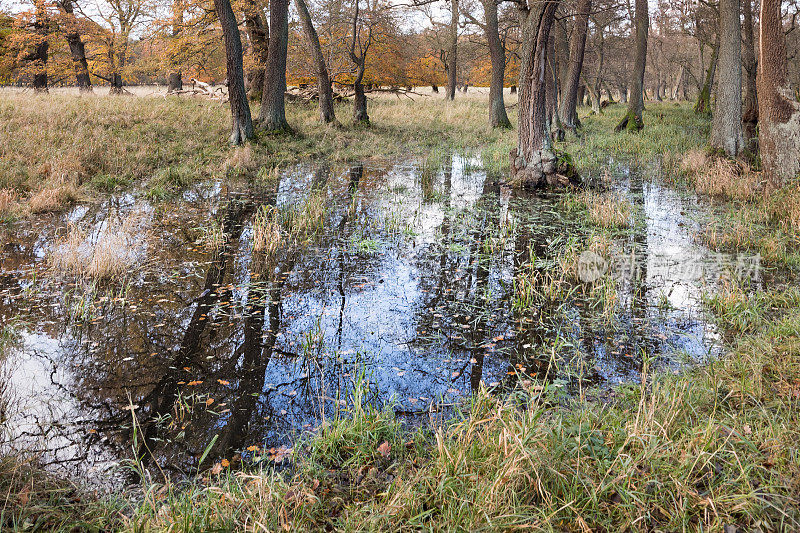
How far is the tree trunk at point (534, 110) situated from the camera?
435 inches

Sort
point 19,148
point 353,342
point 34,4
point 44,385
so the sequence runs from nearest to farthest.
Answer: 1. point 44,385
2. point 353,342
3. point 19,148
4. point 34,4

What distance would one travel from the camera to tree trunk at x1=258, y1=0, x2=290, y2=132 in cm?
1616

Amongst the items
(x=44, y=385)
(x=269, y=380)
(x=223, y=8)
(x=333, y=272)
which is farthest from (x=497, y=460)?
(x=223, y=8)

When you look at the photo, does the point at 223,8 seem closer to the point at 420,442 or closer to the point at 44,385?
the point at 44,385

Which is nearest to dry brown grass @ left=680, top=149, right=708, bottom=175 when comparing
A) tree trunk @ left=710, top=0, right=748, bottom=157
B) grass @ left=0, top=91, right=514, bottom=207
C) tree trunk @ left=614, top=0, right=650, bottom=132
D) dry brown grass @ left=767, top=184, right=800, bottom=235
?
tree trunk @ left=710, top=0, right=748, bottom=157

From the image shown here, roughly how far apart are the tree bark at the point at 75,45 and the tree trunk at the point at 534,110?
2136cm

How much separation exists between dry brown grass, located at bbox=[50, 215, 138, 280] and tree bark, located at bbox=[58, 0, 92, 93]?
2058 cm

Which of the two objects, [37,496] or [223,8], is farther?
[223,8]

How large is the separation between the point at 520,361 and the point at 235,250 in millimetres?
4718

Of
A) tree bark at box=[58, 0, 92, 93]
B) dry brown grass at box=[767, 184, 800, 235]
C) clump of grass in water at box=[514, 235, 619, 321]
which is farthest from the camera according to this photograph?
tree bark at box=[58, 0, 92, 93]

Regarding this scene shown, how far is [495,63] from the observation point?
21.6 meters

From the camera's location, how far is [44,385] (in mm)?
3951

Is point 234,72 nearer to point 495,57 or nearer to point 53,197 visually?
point 53,197

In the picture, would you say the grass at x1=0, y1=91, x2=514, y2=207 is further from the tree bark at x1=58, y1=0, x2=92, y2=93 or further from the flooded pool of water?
the tree bark at x1=58, y1=0, x2=92, y2=93
